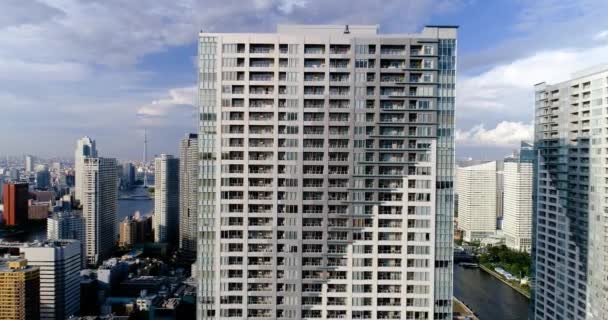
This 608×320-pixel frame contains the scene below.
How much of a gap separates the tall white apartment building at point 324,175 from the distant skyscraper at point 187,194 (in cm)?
2800

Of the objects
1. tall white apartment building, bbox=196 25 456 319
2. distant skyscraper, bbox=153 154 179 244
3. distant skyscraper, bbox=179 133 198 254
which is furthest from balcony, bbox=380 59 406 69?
distant skyscraper, bbox=153 154 179 244

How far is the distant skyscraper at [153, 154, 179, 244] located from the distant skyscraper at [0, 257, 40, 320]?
2150 centimetres

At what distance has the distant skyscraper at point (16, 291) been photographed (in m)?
20.2

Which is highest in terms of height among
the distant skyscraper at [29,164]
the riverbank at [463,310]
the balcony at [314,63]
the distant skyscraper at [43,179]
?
the balcony at [314,63]

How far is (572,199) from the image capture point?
12.6 metres

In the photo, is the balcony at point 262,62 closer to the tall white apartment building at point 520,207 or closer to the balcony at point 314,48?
the balcony at point 314,48

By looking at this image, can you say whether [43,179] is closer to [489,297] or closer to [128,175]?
[128,175]

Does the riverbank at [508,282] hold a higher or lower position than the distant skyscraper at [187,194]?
lower

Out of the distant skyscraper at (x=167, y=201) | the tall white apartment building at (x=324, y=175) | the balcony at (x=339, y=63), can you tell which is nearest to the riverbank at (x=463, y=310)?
the tall white apartment building at (x=324, y=175)

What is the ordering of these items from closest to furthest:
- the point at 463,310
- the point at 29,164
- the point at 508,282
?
1. the point at 463,310
2. the point at 508,282
3. the point at 29,164

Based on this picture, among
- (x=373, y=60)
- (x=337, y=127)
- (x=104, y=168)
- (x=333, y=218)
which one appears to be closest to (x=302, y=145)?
(x=337, y=127)

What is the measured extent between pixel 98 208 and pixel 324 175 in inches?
1326

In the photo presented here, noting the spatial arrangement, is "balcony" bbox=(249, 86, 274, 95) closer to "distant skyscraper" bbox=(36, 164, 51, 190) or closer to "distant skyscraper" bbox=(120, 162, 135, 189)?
"distant skyscraper" bbox=(36, 164, 51, 190)

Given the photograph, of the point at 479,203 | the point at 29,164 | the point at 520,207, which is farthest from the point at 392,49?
the point at 29,164
